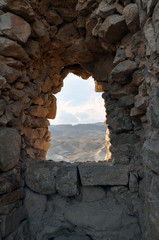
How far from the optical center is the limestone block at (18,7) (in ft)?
6.30

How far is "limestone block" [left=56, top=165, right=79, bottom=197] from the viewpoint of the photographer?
203 cm

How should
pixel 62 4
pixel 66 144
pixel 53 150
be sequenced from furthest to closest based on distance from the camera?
pixel 66 144 → pixel 53 150 → pixel 62 4

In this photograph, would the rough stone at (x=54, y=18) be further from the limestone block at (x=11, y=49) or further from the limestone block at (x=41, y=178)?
the limestone block at (x=41, y=178)

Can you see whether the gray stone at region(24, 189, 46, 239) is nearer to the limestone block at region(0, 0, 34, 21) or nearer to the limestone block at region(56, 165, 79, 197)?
the limestone block at region(56, 165, 79, 197)

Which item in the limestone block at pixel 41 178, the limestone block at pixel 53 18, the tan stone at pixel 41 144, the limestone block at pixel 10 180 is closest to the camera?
the limestone block at pixel 10 180

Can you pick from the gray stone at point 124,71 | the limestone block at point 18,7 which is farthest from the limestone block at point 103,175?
the limestone block at point 18,7

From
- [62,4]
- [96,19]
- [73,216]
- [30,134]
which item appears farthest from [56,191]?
[62,4]

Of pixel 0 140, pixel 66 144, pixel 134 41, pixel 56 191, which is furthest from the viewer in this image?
pixel 66 144

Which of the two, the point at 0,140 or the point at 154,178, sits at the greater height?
the point at 0,140

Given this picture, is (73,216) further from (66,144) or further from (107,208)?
(66,144)

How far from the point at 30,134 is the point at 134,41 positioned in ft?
6.20

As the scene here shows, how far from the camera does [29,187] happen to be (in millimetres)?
2189

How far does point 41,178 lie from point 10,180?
0.39 meters

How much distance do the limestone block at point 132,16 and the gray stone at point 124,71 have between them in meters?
0.35
